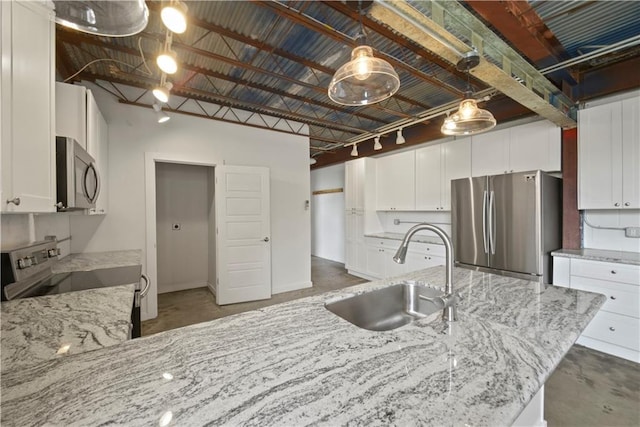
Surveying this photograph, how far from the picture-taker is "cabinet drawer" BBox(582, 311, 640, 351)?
2318 millimetres

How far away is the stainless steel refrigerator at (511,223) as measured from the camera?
9.17 ft

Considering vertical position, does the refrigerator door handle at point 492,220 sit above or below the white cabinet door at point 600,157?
below

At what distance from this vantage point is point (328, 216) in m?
7.37

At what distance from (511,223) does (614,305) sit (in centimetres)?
109

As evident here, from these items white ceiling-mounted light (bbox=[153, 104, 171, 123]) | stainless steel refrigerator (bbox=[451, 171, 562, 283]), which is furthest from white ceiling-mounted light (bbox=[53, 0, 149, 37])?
stainless steel refrigerator (bbox=[451, 171, 562, 283])

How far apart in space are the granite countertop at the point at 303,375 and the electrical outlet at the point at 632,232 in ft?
8.83

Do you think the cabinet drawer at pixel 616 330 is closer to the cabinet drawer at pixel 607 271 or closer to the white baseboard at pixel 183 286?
the cabinet drawer at pixel 607 271

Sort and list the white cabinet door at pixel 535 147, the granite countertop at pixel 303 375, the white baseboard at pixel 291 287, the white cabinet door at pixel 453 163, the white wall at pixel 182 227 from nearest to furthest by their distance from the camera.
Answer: the granite countertop at pixel 303 375 → the white cabinet door at pixel 535 147 → the white cabinet door at pixel 453 163 → the white baseboard at pixel 291 287 → the white wall at pixel 182 227

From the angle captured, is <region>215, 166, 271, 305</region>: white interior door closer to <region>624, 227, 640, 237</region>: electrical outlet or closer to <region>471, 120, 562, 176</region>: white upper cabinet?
<region>471, 120, 562, 176</region>: white upper cabinet

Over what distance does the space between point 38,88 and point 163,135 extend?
2.50 metres

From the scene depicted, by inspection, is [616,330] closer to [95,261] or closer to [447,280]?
[447,280]

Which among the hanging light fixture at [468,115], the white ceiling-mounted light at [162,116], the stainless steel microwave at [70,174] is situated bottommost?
the stainless steel microwave at [70,174]

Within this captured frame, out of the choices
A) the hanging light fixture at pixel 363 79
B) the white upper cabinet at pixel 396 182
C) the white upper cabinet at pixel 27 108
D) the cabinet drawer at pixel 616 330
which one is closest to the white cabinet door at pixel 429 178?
the white upper cabinet at pixel 396 182

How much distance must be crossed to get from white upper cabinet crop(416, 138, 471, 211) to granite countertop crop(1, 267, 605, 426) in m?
3.12
